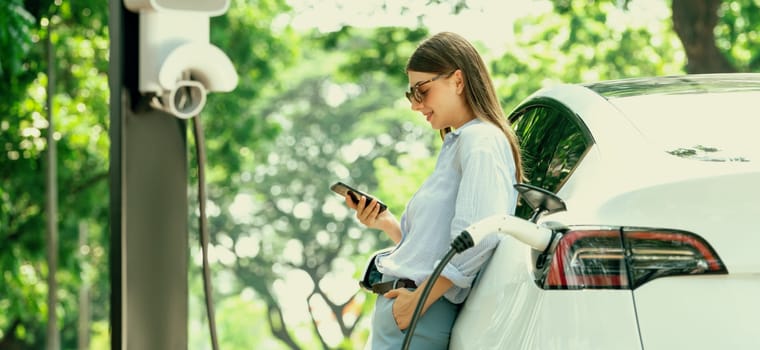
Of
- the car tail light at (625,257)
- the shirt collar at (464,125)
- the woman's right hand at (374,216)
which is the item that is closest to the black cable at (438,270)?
the car tail light at (625,257)

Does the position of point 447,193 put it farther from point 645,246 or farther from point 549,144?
point 645,246

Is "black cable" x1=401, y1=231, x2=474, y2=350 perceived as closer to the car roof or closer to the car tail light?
the car tail light

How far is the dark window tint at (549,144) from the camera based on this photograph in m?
3.59

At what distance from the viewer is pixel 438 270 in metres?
3.38

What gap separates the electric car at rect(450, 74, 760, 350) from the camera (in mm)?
2879

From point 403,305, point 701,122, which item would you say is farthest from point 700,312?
point 403,305

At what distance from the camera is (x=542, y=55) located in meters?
20.2

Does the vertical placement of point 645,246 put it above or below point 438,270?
above

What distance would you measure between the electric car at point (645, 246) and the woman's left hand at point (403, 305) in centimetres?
19

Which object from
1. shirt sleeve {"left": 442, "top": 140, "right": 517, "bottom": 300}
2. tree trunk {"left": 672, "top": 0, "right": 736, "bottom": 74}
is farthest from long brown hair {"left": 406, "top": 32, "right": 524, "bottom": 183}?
tree trunk {"left": 672, "top": 0, "right": 736, "bottom": 74}

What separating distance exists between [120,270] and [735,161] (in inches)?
121

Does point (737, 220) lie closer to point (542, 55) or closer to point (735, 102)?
point (735, 102)

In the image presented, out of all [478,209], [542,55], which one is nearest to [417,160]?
[542,55]

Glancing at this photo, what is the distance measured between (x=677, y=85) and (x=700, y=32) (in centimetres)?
961
